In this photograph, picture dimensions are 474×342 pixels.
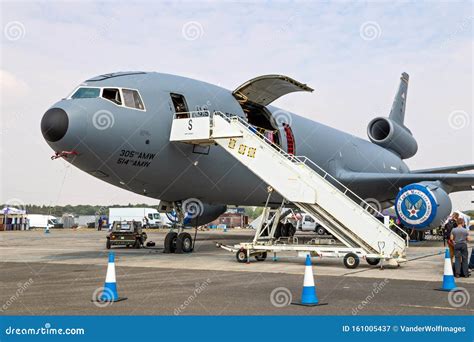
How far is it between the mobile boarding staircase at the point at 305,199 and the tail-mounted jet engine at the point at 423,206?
4.70 meters

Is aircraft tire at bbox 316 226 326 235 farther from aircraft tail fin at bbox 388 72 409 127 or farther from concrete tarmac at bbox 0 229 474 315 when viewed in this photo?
concrete tarmac at bbox 0 229 474 315

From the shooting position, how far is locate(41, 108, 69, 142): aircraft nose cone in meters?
13.3

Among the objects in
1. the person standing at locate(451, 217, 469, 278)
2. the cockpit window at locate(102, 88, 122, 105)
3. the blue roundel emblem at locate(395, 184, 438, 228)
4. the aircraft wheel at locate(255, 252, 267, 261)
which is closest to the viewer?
the person standing at locate(451, 217, 469, 278)

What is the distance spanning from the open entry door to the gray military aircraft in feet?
0.11

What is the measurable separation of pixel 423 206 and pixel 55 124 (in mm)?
12889

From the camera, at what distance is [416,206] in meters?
19.0

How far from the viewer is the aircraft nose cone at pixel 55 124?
1328 cm

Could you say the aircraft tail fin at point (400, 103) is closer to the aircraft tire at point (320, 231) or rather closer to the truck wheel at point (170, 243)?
the aircraft tire at point (320, 231)

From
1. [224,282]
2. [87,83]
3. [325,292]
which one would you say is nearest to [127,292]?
[224,282]

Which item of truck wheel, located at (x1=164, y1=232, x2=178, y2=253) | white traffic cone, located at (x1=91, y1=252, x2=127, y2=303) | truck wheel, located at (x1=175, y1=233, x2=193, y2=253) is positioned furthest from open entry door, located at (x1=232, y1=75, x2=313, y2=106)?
white traffic cone, located at (x1=91, y1=252, x2=127, y2=303)

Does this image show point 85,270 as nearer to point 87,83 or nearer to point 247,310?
point 87,83

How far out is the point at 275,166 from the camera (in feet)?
48.1
